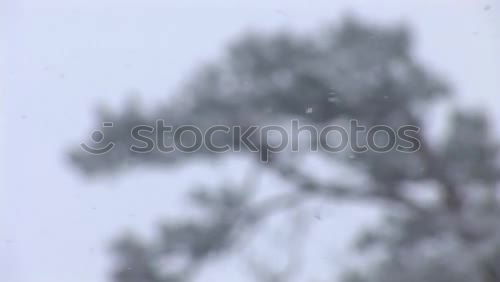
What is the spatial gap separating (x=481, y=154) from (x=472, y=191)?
0.06m

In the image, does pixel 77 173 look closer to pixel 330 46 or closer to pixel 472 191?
pixel 330 46

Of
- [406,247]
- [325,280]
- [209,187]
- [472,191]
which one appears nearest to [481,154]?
[472,191]

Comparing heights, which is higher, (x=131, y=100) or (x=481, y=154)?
(x=131, y=100)

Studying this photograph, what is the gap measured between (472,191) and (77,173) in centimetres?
59

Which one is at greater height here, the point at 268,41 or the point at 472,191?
the point at 268,41

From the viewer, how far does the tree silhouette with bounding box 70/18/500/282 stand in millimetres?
1445

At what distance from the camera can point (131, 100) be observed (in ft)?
4.81

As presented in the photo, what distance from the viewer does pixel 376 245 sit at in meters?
1.45

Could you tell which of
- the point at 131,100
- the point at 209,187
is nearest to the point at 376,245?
the point at 209,187

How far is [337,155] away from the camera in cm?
147

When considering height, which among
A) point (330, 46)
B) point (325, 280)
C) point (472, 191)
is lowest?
point (325, 280)

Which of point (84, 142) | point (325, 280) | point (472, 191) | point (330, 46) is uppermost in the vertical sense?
point (330, 46)

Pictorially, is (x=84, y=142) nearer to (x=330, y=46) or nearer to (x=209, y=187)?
(x=209, y=187)

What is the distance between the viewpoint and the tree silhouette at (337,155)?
1.45m
